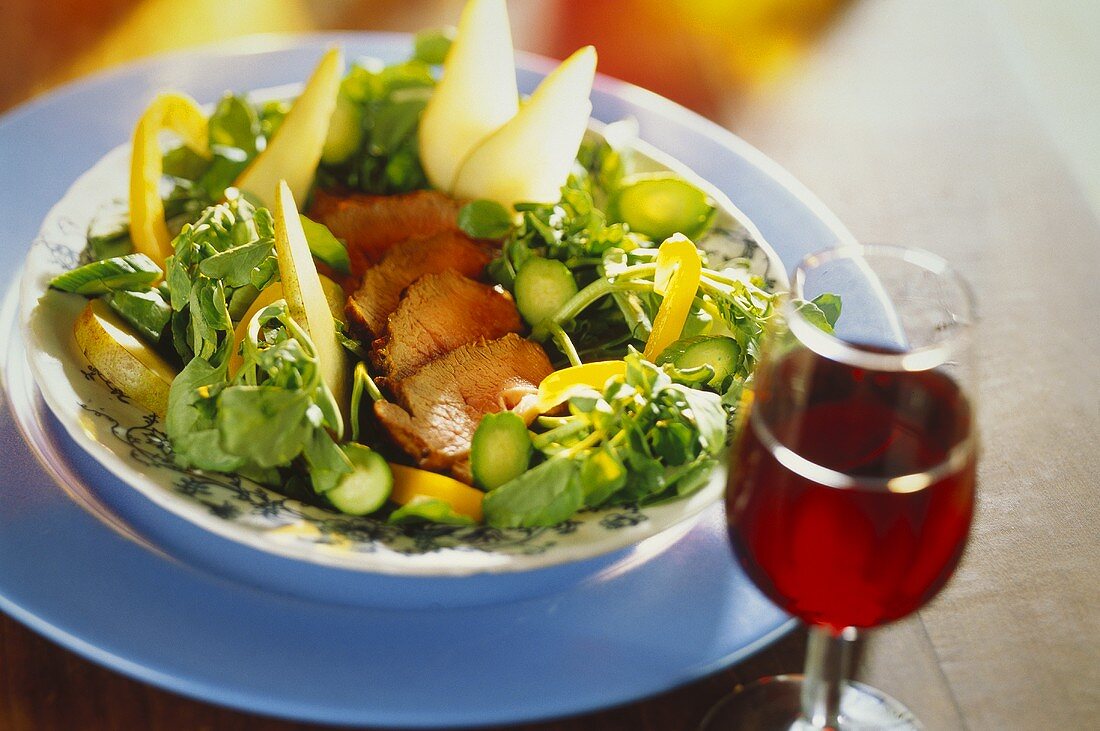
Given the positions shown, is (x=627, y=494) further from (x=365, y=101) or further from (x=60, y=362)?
(x=365, y=101)

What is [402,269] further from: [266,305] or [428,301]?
[266,305]

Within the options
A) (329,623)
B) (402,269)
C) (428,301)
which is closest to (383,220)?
(402,269)

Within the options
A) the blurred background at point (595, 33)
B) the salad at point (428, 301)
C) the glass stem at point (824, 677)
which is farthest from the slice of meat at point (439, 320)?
the blurred background at point (595, 33)

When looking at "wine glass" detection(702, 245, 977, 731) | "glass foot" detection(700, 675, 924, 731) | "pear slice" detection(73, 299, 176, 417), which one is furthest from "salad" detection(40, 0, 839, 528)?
"glass foot" detection(700, 675, 924, 731)

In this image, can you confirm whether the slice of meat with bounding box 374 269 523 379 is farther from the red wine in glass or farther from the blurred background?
the blurred background

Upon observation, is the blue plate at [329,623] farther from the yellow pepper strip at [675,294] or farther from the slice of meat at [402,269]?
the slice of meat at [402,269]

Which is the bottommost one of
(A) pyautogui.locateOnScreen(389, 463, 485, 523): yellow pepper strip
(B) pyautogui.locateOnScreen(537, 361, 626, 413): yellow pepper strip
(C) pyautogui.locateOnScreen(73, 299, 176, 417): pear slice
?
(A) pyautogui.locateOnScreen(389, 463, 485, 523): yellow pepper strip
